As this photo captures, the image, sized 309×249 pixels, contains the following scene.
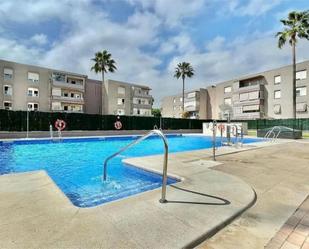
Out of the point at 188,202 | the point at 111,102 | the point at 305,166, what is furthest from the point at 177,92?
the point at 188,202

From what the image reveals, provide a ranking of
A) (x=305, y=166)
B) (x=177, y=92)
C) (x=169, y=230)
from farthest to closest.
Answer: (x=177, y=92)
(x=305, y=166)
(x=169, y=230)

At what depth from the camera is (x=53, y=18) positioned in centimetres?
1270

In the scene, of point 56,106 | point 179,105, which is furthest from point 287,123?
point 56,106

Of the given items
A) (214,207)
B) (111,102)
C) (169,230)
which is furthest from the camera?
(111,102)

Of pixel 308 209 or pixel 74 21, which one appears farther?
pixel 74 21

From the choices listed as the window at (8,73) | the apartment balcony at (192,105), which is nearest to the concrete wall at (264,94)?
the apartment balcony at (192,105)

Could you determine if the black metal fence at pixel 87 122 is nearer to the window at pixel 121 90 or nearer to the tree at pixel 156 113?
the window at pixel 121 90

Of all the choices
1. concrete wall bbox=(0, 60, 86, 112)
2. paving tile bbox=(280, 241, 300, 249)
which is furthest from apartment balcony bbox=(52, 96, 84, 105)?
paving tile bbox=(280, 241, 300, 249)

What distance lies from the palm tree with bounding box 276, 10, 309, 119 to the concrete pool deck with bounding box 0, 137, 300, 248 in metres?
26.0

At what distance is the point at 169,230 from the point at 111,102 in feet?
129

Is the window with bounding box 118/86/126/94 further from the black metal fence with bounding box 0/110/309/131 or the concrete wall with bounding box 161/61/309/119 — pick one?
the concrete wall with bounding box 161/61/309/119

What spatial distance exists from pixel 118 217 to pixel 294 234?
90.4 inches

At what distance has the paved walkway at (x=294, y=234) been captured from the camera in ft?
7.76

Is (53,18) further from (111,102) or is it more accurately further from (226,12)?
(111,102)
